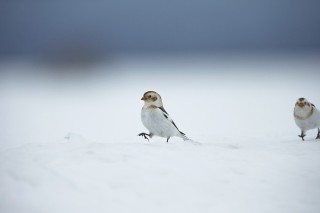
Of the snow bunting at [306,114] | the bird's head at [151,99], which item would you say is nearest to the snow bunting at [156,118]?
the bird's head at [151,99]

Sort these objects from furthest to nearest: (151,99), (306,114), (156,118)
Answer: (306,114) → (151,99) → (156,118)

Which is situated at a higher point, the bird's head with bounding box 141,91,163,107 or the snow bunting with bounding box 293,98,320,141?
the snow bunting with bounding box 293,98,320,141

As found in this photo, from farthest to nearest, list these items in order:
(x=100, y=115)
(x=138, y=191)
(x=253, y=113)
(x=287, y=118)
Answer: (x=100, y=115) → (x=253, y=113) → (x=287, y=118) → (x=138, y=191)

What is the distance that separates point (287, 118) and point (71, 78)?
2141cm

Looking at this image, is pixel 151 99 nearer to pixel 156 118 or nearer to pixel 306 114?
pixel 156 118

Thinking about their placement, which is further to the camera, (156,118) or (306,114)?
(306,114)

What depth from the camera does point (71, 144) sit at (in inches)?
191

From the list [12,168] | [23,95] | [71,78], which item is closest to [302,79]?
[23,95]

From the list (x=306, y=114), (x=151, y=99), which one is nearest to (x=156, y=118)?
(x=151, y=99)

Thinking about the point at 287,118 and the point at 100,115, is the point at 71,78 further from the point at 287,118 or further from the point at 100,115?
the point at 287,118

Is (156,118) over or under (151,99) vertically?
under

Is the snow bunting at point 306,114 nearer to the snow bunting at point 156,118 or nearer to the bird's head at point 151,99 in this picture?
the snow bunting at point 156,118

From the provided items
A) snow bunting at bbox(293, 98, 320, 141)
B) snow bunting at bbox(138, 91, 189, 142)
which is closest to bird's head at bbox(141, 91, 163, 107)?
snow bunting at bbox(138, 91, 189, 142)

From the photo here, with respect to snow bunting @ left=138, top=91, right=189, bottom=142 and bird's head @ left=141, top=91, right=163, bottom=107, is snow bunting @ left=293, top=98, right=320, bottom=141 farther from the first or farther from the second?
bird's head @ left=141, top=91, right=163, bottom=107
